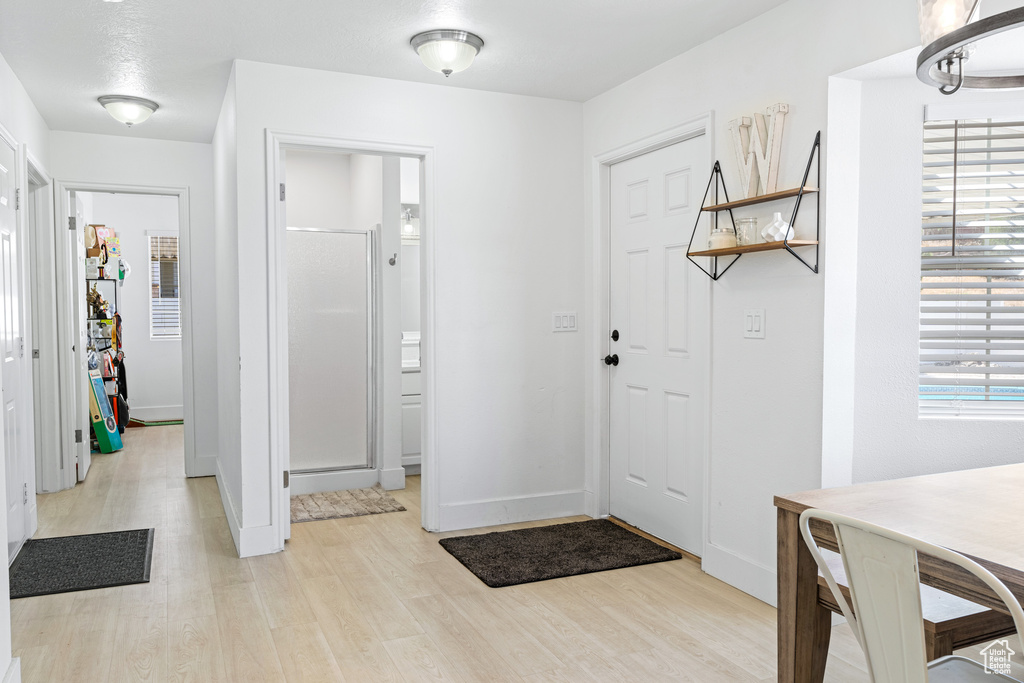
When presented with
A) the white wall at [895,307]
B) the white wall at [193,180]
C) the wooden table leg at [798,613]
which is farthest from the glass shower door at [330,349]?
the wooden table leg at [798,613]

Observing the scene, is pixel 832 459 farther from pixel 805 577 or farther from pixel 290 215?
pixel 290 215

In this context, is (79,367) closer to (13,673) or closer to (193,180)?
(193,180)

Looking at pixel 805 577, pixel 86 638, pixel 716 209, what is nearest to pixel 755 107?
pixel 716 209

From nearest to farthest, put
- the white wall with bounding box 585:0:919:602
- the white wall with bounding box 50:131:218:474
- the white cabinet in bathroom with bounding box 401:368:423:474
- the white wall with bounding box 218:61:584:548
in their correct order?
the white wall with bounding box 585:0:919:602, the white wall with bounding box 218:61:584:548, the white wall with bounding box 50:131:218:474, the white cabinet in bathroom with bounding box 401:368:423:474

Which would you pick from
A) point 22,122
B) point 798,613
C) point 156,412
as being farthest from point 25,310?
point 798,613

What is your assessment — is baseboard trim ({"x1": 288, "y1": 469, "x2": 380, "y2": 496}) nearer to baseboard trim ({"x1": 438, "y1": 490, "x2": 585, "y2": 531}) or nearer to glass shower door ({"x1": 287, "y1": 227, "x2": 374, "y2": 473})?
glass shower door ({"x1": 287, "y1": 227, "x2": 374, "y2": 473})

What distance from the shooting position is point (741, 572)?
119 inches

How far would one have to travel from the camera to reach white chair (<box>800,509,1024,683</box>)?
1.18 m

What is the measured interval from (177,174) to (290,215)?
0.83 metres

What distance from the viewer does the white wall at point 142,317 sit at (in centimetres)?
797

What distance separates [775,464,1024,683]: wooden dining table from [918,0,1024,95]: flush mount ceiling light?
0.87 metres

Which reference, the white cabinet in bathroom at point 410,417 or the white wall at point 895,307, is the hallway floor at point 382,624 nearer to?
the white wall at point 895,307

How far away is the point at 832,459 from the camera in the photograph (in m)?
2.68

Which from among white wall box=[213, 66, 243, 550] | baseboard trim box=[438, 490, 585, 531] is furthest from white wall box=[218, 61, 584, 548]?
white wall box=[213, 66, 243, 550]
